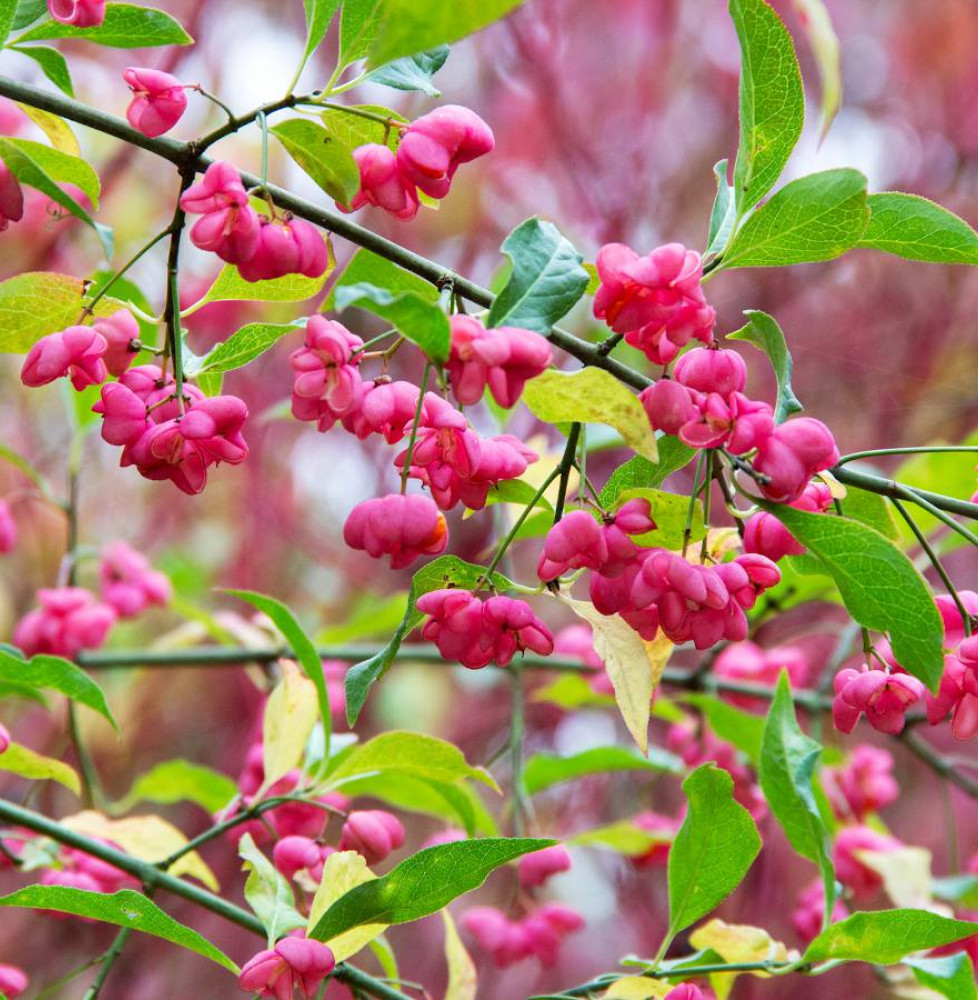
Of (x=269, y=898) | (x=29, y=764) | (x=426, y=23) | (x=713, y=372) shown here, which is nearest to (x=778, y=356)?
(x=713, y=372)

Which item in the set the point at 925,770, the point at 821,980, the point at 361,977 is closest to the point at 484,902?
the point at 821,980

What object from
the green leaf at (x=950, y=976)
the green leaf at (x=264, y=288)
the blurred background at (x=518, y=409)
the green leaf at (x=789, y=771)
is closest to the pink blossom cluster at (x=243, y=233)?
the green leaf at (x=264, y=288)

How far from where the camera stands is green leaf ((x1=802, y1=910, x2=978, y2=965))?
2.53 ft

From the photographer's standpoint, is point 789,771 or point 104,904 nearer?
point 104,904

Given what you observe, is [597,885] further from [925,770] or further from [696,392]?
[696,392]

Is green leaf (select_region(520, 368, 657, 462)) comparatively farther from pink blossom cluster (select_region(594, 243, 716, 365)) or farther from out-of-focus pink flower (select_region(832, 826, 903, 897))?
out-of-focus pink flower (select_region(832, 826, 903, 897))

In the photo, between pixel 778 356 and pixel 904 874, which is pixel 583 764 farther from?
Result: pixel 778 356

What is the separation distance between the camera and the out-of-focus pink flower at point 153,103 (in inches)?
26.4

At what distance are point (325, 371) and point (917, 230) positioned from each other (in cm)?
34

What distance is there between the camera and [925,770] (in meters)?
2.32

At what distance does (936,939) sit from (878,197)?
1.45ft

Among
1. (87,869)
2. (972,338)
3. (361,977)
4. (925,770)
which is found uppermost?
(972,338)

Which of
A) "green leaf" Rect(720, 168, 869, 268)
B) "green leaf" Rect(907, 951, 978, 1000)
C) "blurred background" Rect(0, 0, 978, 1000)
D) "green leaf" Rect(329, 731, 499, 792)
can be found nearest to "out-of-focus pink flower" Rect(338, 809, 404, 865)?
"green leaf" Rect(329, 731, 499, 792)

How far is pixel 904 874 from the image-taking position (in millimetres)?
1227
